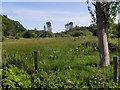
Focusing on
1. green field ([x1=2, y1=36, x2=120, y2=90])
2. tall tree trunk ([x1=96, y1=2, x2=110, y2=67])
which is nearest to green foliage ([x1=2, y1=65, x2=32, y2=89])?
green field ([x1=2, y1=36, x2=120, y2=90])

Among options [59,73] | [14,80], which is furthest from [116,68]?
[14,80]

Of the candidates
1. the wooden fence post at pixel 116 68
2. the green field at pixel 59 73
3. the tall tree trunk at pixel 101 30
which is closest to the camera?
the green field at pixel 59 73

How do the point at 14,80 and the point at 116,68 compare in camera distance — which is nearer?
the point at 14,80

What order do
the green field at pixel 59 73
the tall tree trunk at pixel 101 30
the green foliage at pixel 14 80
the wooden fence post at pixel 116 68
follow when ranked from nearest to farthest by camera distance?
the green foliage at pixel 14 80 → the green field at pixel 59 73 → the wooden fence post at pixel 116 68 → the tall tree trunk at pixel 101 30

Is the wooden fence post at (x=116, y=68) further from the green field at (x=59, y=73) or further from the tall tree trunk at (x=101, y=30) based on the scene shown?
the tall tree trunk at (x=101, y=30)

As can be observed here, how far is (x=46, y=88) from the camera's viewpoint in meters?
10.6

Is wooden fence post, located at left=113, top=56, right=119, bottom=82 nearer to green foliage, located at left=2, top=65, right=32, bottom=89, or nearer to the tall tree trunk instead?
green foliage, located at left=2, top=65, right=32, bottom=89

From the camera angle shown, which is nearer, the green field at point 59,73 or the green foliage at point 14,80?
the green foliage at point 14,80

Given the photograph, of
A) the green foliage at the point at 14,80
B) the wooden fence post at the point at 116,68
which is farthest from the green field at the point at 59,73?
the wooden fence post at the point at 116,68

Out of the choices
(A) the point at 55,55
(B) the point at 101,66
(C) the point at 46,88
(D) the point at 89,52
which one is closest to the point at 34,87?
(C) the point at 46,88

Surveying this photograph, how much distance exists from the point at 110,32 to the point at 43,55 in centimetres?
439

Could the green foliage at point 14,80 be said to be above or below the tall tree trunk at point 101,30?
below

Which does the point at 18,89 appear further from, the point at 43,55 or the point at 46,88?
the point at 43,55

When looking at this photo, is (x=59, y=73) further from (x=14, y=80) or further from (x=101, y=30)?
(x=101, y=30)
